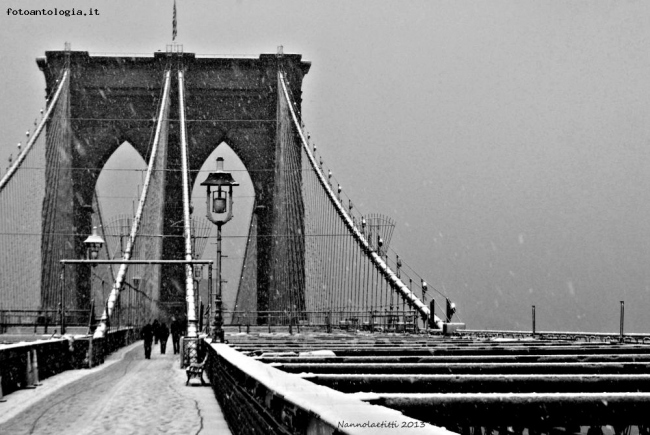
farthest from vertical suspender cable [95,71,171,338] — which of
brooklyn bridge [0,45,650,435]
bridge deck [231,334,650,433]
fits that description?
bridge deck [231,334,650,433]

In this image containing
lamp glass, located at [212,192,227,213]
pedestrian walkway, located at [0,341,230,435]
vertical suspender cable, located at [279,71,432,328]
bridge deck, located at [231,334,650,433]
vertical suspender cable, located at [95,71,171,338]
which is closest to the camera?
bridge deck, located at [231,334,650,433]

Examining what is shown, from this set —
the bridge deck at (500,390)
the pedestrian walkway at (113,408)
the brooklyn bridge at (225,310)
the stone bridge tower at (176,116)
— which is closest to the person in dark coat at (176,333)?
the brooklyn bridge at (225,310)

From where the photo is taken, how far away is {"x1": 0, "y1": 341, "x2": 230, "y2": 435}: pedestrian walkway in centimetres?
941

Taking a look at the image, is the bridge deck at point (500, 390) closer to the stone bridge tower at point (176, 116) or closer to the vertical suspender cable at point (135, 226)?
the vertical suspender cable at point (135, 226)

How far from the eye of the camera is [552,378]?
464 centimetres

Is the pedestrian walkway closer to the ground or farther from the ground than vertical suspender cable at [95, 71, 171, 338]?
closer to the ground

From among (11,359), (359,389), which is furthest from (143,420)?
(359,389)

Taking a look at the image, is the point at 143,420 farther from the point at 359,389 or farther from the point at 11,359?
the point at 359,389

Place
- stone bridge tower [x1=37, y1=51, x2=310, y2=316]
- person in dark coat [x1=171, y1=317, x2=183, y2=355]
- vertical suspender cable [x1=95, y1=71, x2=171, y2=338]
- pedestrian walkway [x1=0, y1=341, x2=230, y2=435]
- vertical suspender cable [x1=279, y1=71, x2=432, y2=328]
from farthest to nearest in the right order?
stone bridge tower [x1=37, y1=51, x2=310, y2=316] < person in dark coat [x1=171, y1=317, x2=183, y2=355] < vertical suspender cable [x1=95, y1=71, x2=171, y2=338] < vertical suspender cable [x1=279, y1=71, x2=432, y2=328] < pedestrian walkway [x1=0, y1=341, x2=230, y2=435]

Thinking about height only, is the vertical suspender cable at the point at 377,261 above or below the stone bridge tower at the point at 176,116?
below

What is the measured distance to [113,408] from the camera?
38.2 ft

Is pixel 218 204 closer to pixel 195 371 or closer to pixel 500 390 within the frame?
pixel 195 371

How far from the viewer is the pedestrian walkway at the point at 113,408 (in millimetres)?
9406

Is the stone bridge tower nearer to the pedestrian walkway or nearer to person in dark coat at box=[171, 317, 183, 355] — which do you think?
person in dark coat at box=[171, 317, 183, 355]
